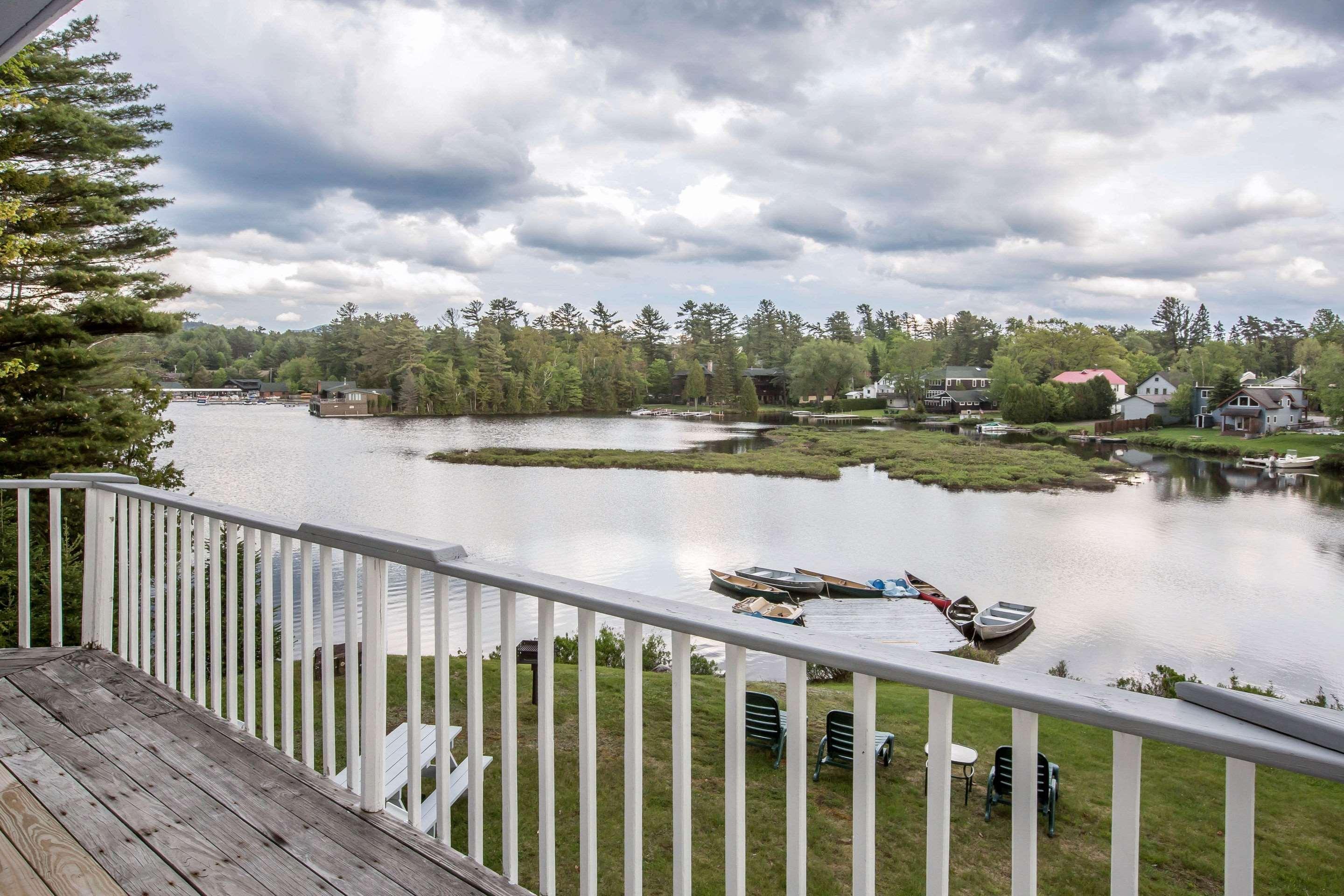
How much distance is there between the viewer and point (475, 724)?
4.94 ft

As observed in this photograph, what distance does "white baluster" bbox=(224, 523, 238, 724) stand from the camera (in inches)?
79.0

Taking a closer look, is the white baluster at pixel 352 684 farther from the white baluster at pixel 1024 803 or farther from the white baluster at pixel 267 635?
the white baluster at pixel 1024 803

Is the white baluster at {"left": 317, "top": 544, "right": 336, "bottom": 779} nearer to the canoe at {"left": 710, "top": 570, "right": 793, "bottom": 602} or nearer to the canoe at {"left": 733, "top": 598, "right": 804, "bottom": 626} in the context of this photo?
the canoe at {"left": 733, "top": 598, "right": 804, "bottom": 626}

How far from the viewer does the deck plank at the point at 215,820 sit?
1.49 m

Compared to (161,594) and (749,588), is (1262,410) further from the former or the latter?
(161,594)

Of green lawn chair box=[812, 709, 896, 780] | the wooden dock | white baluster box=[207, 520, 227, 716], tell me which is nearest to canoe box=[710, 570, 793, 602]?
the wooden dock

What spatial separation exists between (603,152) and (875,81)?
913 inches

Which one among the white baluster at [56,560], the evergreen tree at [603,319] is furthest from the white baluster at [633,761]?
the evergreen tree at [603,319]

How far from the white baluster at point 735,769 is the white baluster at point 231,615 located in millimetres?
1458

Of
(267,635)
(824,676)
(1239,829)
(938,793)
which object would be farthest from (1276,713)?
(824,676)

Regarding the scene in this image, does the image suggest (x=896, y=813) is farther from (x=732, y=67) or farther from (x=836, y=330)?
(x=836, y=330)

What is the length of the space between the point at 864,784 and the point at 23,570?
298 cm

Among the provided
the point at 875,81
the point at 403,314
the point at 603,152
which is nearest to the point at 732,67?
the point at 875,81

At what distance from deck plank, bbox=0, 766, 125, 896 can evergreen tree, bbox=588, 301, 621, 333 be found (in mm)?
69445
